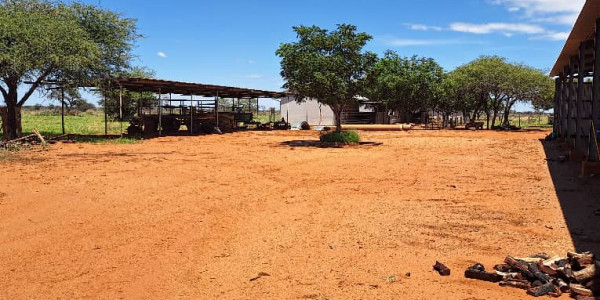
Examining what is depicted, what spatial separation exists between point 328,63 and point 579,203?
45.4 ft

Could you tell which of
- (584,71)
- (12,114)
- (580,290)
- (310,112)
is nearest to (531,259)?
(580,290)

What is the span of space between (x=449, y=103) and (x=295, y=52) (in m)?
25.4

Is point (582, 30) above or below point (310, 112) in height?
above

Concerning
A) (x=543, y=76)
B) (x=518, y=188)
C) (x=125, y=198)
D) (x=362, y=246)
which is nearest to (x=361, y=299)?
(x=362, y=246)

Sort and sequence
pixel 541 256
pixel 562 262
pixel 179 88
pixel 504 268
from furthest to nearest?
pixel 179 88, pixel 541 256, pixel 504 268, pixel 562 262

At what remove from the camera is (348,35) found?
20.9m

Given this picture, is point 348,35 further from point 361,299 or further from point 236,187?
point 361,299

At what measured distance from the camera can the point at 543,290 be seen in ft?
13.7

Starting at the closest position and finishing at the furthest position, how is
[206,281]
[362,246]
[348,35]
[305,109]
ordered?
1. [206,281]
2. [362,246]
3. [348,35]
4. [305,109]

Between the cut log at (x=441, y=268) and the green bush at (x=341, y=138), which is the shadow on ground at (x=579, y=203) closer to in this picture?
the cut log at (x=441, y=268)

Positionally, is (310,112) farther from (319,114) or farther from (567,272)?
(567,272)

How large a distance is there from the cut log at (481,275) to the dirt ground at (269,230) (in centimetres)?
10

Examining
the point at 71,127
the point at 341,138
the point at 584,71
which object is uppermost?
the point at 584,71

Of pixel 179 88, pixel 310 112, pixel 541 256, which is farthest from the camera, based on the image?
pixel 310 112
